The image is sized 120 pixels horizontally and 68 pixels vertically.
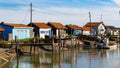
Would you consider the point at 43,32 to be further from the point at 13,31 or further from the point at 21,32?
the point at 13,31

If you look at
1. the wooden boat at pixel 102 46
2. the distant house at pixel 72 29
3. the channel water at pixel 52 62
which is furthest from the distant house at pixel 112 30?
the channel water at pixel 52 62

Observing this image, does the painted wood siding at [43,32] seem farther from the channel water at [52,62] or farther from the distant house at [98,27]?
the distant house at [98,27]

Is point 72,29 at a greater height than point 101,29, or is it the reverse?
point 72,29

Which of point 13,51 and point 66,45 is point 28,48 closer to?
point 13,51

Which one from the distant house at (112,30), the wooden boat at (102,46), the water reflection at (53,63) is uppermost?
the distant house at (112,30)

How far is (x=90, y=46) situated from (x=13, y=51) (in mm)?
30917

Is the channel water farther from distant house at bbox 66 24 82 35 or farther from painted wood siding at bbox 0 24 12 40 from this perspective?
distant house at bbox 66 24 82 35

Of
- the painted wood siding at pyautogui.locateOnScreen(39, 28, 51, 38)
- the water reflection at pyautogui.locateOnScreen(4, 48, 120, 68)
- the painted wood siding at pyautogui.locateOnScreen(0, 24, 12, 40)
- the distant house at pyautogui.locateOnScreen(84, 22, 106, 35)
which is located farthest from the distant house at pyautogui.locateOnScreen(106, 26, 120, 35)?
the water reflection at pyautogui.locateOnScreen(4, 48, 120, 68)

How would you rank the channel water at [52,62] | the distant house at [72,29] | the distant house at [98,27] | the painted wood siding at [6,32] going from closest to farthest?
1. the channel water at [52,62]
2. the painted wood siding at [6,32]
3. the distant house at [72,29]
4. the distant house at [98,27]

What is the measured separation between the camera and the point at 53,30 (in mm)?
79562

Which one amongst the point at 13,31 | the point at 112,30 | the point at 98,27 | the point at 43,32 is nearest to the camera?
the point at 13,31

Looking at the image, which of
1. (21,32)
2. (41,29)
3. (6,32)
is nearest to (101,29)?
(41,29)

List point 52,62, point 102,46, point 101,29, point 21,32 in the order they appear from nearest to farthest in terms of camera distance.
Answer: point 52,62 → point 21,32 → point 102,46 → point 101,29

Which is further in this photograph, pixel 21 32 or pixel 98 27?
pixel 98 27
